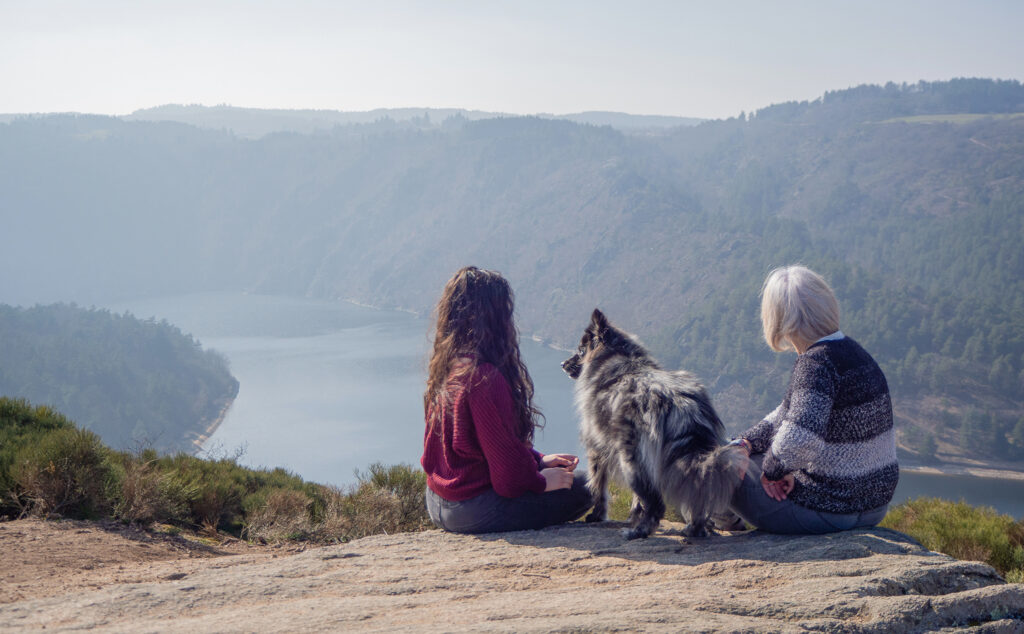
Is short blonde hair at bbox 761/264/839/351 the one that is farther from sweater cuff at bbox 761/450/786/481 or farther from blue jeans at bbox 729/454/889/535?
blue jeans at bbox 729/454/889/535

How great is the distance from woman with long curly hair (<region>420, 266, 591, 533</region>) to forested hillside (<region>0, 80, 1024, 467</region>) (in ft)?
167

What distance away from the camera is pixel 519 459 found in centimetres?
304

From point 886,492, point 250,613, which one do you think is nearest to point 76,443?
point 250,613

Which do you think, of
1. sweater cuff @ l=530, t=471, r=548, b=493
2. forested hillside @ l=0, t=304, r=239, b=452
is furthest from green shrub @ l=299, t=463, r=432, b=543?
forested hillside @ l=0, t=304, r=239, b=452

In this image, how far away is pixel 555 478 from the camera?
325cm

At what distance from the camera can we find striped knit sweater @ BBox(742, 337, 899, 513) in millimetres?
2691

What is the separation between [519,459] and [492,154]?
146 m

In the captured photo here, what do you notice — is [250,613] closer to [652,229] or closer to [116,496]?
[116,496]

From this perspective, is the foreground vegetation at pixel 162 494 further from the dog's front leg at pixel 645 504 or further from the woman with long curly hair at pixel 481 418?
the dog's front leg at pixel 645 504

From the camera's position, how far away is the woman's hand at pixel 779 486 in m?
2.85

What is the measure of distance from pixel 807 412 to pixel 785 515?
1.68ft

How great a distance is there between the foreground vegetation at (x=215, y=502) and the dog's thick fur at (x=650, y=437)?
5.21 ft

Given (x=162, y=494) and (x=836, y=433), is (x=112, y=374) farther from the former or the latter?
(x=836, y=433)

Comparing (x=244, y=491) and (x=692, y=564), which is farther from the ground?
(x=692, y=564)
